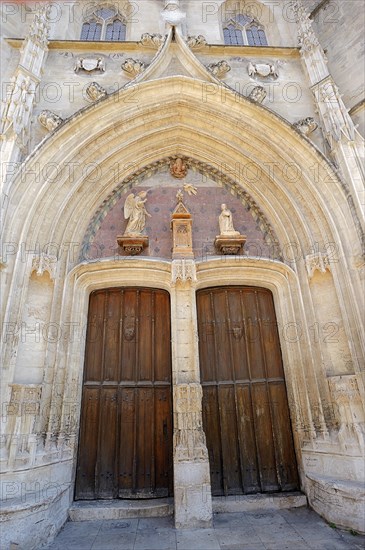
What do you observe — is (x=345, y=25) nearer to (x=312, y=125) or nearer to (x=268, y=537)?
(x=312, y=125)

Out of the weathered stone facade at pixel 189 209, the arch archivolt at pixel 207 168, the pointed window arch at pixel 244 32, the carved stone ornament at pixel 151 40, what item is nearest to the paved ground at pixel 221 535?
the weathered stone facade at pixel 189 209

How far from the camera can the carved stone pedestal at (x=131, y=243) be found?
5.68 metres

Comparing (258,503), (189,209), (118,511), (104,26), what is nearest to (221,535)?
(258,503)

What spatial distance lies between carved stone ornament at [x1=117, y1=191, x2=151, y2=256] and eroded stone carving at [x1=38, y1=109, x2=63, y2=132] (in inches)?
67.7

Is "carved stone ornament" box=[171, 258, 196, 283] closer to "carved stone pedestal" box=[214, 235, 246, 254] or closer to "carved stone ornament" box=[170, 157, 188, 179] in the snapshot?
"carved stone pedestal" box=[214, 235, 246, 254]

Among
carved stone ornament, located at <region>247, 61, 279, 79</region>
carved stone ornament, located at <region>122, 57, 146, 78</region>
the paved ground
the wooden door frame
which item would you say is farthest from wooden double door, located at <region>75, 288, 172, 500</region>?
carved stone ornament, located at <region>247, 61, 279, 79</region>

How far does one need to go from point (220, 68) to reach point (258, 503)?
25.0 ft

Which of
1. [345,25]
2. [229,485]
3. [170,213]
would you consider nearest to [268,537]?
[229,485]

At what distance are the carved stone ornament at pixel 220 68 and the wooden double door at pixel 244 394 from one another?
176 inches

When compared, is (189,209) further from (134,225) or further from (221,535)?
(221,535)

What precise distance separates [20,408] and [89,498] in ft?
5.40

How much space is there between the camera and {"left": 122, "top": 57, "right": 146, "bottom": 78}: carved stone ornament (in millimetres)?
6574

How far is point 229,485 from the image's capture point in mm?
4629

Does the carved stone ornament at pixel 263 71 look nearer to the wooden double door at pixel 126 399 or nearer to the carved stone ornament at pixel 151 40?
the carved stone ornament at pixel 151 40
